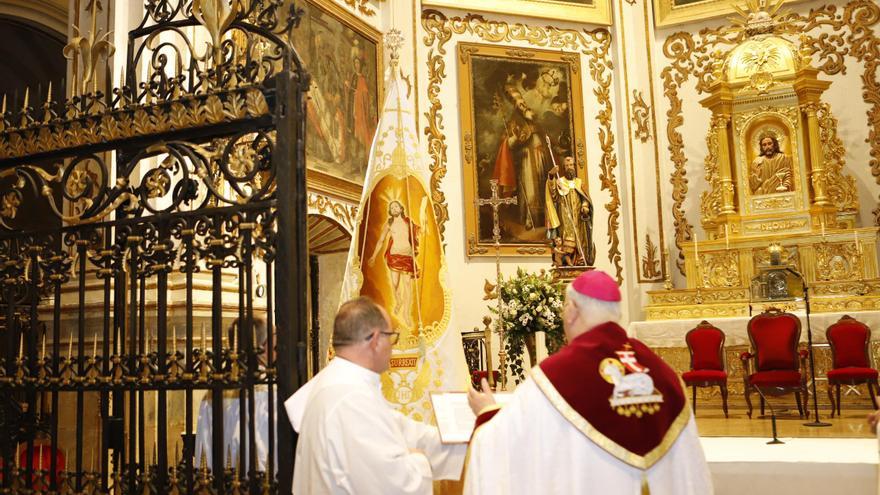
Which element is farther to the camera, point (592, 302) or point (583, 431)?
point (592, 302)

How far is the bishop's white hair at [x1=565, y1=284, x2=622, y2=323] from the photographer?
342 cm

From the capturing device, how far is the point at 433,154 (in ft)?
42.8

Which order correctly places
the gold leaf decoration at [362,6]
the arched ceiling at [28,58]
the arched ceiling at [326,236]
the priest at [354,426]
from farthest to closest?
1. the gold leaf decoration at [362,6]
2. the arched ceiling at [326,236]
3. the arched ceiling at [28,58]
4. the priest at [354,426]

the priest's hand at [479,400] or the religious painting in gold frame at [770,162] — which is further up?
the religious painting in gold frame at [770,162]

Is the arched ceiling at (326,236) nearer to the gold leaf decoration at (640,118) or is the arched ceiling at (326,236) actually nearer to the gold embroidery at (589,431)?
the gold leaf decoration at (640,118)

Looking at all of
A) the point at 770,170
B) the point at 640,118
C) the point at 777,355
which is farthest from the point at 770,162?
the point at 777,355

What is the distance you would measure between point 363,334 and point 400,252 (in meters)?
1.88

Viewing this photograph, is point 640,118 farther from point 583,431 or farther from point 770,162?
point 583,431

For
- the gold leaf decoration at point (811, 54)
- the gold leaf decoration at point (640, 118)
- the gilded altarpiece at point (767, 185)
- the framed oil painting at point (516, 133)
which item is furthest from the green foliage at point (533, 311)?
the gold leaf decoration at point (640, 118)

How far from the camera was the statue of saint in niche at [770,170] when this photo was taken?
12.4m

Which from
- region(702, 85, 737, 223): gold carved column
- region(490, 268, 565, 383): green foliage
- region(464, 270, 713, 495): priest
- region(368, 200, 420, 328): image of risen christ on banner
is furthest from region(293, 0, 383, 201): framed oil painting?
region(464, 270, 713, 495): priest

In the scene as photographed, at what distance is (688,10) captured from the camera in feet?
46.1

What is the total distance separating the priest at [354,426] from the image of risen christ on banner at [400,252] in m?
1.74

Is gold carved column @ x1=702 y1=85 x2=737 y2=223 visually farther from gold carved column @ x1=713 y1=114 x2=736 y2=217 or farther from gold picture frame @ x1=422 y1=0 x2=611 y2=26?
gold picture frame @ x1=422 y1=0 x2=611 y2=26
